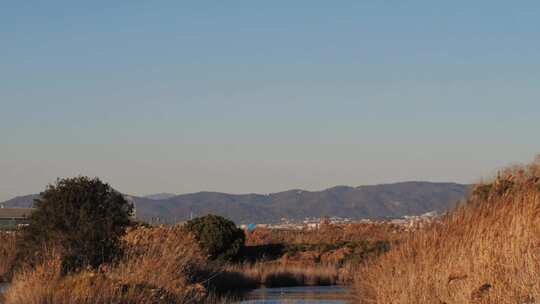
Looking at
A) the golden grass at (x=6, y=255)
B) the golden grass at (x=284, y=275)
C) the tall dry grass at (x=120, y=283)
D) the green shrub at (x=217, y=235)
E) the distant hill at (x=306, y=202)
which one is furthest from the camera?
the distant hill at (x=306, y=202)

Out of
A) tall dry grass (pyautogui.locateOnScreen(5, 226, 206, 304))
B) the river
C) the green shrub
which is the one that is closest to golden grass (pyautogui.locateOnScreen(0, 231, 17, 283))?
tall dry grass (pyautogui.locateOnScreen(5, 226, 206, 304))

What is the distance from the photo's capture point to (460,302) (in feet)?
53.9

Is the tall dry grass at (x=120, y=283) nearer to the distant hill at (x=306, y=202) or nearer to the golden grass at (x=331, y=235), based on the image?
the golden grass at (x=331, y=235)

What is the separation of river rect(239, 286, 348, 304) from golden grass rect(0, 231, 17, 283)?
704 cm

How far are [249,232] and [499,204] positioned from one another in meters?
43.8

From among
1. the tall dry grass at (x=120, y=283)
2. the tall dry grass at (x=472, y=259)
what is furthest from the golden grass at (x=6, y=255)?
the tall dry grass at (x=472, y=259)

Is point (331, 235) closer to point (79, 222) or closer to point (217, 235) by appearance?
point (217, 235)

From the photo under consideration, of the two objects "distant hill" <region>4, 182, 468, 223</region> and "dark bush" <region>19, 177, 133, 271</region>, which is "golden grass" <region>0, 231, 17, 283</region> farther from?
"distant hill" <region>4, 182, 468, 223</region>

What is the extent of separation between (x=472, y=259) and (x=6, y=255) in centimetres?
A: 2021

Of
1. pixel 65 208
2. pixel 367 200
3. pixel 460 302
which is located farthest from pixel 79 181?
pixel 367 200

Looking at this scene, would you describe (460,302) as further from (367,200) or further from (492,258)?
(367,200)

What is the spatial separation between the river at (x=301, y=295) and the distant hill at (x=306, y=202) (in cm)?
10392

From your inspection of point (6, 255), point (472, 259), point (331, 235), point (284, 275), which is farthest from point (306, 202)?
point (472, 259)

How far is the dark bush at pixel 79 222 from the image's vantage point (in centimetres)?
2686
